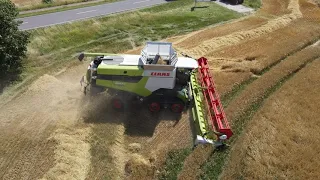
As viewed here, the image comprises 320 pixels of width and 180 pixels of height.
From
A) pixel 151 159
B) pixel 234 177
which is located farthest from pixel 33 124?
pixel 234 177

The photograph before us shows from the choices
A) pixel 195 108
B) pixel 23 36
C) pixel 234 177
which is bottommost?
pixel 234 177

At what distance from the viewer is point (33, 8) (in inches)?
1537

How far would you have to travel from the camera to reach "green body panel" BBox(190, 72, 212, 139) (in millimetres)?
17391

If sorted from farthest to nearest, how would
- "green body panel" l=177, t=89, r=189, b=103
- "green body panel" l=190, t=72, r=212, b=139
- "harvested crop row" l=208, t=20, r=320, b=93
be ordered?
"harvested crop row" l=208, t=20, r=320, b=93 → "green body panel" l=177, t=89, r=189, b=103 → "green body panel" l=190, t=72, r=212, b=139

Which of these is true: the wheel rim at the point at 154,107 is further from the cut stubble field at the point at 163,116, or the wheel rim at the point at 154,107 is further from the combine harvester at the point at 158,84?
the cut stubble field at the point at 163,116

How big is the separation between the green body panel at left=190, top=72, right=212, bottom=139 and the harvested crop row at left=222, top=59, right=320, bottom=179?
1.90 m

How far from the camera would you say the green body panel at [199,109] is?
1739cm

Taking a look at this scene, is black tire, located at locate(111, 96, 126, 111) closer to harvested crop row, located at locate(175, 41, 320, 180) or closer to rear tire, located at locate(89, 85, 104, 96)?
rear tire, located at locate(89, 85, 104, 96)

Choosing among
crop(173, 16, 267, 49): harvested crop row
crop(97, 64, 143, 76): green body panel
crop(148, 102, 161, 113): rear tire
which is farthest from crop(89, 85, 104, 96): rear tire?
crop(173, 16, 267, 49): harvested crop row

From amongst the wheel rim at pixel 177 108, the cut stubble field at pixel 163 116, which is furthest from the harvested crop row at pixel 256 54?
the wheel rim at pixel 177 108

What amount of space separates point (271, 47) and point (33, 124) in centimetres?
1983

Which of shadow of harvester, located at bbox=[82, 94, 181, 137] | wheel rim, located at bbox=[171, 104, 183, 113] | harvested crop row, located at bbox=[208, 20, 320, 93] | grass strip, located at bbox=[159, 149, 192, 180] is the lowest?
grass strip, located at bbox=[159, 149, 192, 180]

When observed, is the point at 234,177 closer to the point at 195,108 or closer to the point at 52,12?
the point at 195,108

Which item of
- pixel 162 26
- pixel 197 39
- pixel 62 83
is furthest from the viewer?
pixel 162 26
